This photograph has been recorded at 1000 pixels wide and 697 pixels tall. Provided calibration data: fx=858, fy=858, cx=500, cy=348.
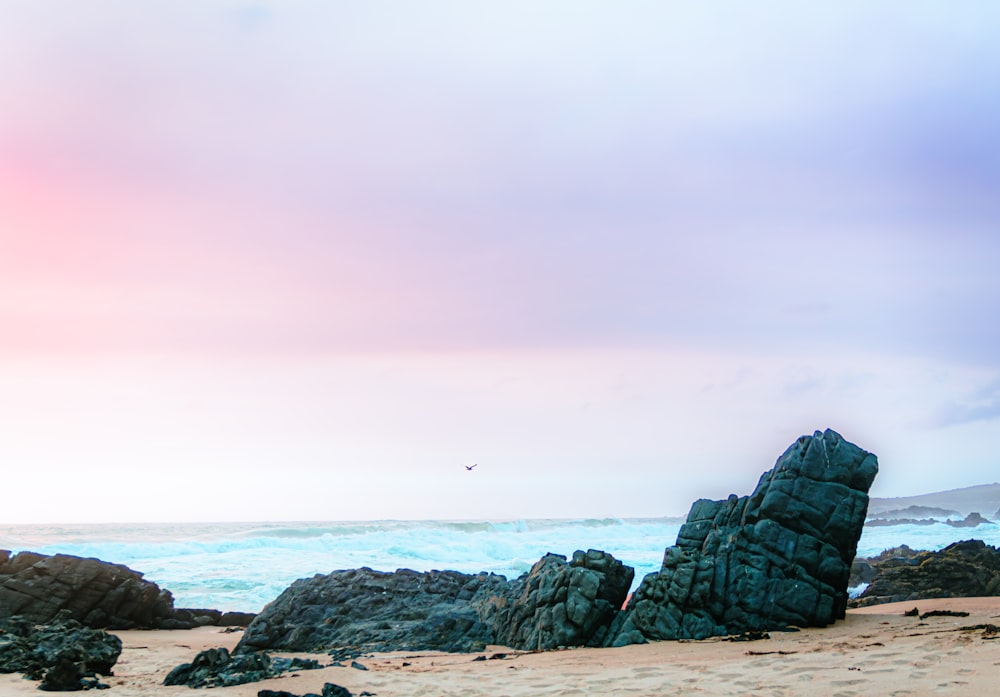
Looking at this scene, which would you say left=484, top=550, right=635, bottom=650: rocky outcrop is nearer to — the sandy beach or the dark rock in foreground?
the sandy beach

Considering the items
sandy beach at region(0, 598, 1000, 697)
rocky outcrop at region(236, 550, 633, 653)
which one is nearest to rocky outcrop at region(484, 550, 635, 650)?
rocky outcrop at region(236, 550, 633, 653)

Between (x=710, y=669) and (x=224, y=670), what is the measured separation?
8295 millimetres

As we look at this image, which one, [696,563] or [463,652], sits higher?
[696,563]

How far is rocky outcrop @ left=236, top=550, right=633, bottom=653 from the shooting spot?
18.5 meters

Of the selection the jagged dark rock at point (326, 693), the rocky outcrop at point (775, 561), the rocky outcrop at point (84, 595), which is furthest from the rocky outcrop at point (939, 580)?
the rocky outcrop at point (84, 595)

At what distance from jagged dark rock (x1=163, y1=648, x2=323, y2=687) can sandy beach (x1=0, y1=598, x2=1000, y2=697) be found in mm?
356

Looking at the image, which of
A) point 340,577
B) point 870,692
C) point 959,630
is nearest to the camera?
point 870,692

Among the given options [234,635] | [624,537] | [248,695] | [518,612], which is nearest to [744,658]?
[518,612]

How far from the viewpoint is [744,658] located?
14.0m

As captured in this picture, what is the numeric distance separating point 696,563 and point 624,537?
217 feet

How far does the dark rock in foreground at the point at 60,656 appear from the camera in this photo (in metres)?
14.1

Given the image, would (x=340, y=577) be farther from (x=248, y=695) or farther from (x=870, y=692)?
(x=870, y=692)

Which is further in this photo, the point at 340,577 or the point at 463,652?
the point at 340,577

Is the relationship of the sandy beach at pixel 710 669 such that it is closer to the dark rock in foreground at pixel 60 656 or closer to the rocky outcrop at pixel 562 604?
the dark rock in foreground at pixel 60 656
